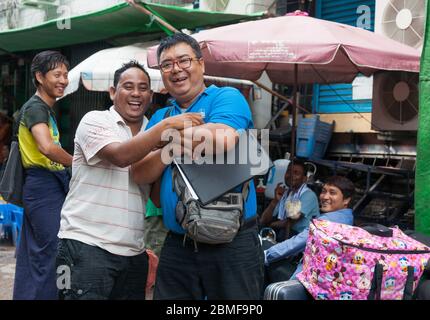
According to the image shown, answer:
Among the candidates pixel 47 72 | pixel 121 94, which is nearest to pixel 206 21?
pixel 47 72

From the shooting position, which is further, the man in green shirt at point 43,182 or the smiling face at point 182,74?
the man in green shirt at point 43,182

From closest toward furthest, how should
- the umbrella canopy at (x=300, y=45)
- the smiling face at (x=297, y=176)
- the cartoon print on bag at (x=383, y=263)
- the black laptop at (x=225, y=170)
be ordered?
the black laptop at (x=225, y=170) < the cartoon print on bag at (x=383, y=263) < the umbrella canopy at (x=300, y=45) < the smiling face at (x=297, y=176)

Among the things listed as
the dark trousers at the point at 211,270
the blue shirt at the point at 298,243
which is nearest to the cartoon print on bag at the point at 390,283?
the dark trousers at the point at 211,270

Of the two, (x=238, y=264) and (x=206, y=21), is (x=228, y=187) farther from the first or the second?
(x=206, y=21)

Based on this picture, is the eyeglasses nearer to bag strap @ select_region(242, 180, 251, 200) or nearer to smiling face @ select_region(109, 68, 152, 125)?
smiling face @ select_region(109, 68, 152, 125)

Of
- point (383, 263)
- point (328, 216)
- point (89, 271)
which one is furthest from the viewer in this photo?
point (328, 216)

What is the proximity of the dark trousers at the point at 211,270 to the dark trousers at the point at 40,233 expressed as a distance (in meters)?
1.45

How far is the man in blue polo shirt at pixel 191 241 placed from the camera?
2.19 m

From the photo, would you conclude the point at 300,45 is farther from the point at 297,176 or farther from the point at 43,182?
the point at 43,182

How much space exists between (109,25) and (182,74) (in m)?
5.98

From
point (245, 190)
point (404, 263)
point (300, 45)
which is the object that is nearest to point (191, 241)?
point (245, 190)

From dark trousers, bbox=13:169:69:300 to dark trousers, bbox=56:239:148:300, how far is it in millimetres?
1140

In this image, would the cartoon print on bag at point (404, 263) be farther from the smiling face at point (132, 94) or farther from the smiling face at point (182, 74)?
the smiling face at point (132, 94)

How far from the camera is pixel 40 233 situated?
11.5 feet
